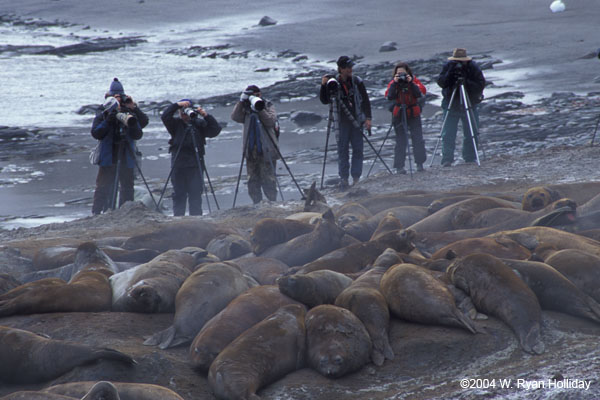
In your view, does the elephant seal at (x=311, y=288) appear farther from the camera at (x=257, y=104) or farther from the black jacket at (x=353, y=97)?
the black jacket at (x=353, y=97)

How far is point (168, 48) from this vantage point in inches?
1554

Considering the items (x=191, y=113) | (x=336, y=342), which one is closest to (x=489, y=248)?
(x=336, y=342)

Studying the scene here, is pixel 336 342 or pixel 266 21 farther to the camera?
pixel 266 21

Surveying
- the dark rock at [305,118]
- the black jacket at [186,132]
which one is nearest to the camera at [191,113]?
the black jacket at [186,132]

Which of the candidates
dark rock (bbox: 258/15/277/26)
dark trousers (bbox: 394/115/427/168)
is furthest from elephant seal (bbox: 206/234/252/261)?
dark rock (bbox: 258/15/277/26)

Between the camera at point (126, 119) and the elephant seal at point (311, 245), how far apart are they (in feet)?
12.7

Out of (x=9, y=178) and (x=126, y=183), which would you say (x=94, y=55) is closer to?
(x=9, y=178)

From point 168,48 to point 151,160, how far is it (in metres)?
23.9

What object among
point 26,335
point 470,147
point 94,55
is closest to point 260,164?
point 470,147

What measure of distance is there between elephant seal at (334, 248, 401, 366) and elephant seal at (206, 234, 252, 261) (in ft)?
7.80

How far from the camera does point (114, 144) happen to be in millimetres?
11016

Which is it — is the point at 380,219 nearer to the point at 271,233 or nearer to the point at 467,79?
the point at 271,233

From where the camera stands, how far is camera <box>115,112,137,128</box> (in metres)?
10.5

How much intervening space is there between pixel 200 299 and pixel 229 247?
2.52 m
